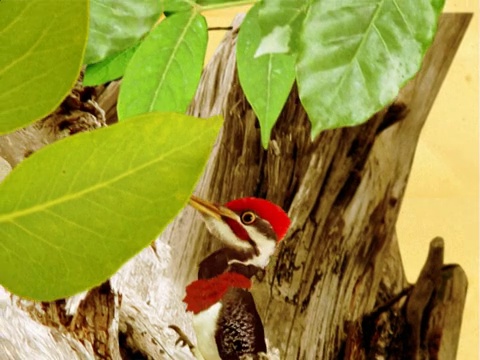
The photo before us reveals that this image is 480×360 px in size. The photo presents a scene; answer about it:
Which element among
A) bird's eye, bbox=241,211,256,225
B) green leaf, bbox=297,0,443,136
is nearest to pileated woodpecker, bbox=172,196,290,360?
bird's eye, bbox=241,211,256,225

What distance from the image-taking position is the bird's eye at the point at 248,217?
509 millimetres

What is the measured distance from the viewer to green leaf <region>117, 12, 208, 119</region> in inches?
18.7

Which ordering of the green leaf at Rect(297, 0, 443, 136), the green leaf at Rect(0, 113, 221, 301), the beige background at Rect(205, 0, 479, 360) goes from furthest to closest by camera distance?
the beige background at Rect(205, 0, 479, 360) → the green leaf at Rect(297, 0, 443, 136) → the green leaf at Rect(0, 113, 221, 301)

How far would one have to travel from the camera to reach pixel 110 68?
1.64 ft

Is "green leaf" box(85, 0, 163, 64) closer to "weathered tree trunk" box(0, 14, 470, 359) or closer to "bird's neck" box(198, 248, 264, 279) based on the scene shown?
"weathered tree trunk" box(0, 14, 470, 359)

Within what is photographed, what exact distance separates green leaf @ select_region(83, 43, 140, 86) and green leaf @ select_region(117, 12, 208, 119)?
2cm

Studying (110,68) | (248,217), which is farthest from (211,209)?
(110,68)

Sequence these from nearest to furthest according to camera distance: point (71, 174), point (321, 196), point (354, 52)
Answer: point (71, 174), point (354, 52), point (321, 196)

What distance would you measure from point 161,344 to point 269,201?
15cm

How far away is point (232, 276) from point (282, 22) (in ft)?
0.67

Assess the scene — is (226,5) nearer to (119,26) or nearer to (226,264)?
(119,26)

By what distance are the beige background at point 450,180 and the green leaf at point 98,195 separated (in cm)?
29

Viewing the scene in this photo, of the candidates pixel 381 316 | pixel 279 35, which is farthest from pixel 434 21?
pixel 381 316

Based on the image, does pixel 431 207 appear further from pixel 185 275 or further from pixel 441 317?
pixel 185 275
